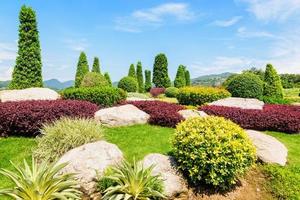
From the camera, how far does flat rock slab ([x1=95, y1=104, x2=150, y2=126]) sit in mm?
13633

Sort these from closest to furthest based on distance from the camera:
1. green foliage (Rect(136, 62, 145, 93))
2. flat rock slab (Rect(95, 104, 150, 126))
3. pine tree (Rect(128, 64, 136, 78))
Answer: flat rock slab (Rect(95, 104, 150, 126)), pine tree (Rect(128, 64, 136, 78)), green foliage (Rect(136, 62, 145, 93))

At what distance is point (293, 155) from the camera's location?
1195cm

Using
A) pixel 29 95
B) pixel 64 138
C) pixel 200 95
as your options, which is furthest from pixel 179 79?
pixel 64 138

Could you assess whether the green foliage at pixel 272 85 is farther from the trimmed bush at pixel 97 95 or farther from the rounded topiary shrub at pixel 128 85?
the trimmed bush at pixel 97 95

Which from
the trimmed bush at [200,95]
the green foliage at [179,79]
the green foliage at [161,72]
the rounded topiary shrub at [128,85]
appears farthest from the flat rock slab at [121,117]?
the green foliage at [179,79]

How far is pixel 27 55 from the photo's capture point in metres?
25.8

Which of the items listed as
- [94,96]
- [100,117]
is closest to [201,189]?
[100,117]

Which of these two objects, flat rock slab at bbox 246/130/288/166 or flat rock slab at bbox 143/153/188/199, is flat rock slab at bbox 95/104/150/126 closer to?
flat rock slab at bbox 143/153/188/199

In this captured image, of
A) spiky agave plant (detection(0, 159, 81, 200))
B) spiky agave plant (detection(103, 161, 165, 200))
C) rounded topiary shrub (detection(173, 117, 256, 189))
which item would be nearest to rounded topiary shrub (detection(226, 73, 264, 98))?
rounded topiary shrub (detection(173, 117, 256, 189))

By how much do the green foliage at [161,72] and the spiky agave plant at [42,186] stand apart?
44.5 meters

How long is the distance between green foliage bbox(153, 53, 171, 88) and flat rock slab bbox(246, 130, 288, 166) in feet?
134

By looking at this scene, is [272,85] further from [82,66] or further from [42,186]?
[42,186]

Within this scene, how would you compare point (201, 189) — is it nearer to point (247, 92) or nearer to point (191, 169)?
point (191, 169)

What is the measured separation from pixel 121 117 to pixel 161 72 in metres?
39.0
